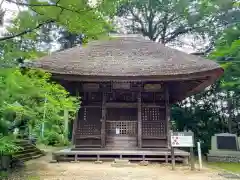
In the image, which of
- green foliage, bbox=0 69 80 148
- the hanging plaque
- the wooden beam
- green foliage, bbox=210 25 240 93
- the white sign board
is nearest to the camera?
green foliage, bbox=0 69 80 148

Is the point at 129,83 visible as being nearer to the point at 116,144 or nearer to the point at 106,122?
the point at 106,122

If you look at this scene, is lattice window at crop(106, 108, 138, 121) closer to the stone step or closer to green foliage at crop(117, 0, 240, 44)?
the stone step

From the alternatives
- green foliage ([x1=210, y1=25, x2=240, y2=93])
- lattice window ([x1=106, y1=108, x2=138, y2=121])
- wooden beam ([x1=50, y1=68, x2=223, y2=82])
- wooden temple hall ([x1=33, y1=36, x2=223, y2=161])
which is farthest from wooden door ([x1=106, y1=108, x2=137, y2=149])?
green foliage ([x1=210, y1=25, x2=240, y2=93])

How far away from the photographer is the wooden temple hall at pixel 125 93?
9.77 m

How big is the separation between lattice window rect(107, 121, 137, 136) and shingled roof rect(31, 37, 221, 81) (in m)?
2.19

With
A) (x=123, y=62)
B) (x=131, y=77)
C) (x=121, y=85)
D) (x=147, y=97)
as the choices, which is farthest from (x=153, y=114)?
A: (x=123, y=62)

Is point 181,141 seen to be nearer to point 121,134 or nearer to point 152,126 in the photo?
point 152,126

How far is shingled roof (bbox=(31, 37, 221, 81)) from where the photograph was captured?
978 cm

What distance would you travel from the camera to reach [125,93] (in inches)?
440

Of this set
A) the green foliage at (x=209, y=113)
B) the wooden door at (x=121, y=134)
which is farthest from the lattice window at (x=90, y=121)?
the green foliage at (x=209, y=113)

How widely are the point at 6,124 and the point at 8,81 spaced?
198 centimetres

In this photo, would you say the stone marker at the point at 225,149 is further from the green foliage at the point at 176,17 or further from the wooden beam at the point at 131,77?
the green foliage at the point at 176,17

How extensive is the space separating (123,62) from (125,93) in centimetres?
135

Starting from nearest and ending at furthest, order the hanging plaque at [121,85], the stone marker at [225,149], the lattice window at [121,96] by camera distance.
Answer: the hanging plaque at [121,85] → the lattice window at [121,96] → the stone marker at [225,149]
